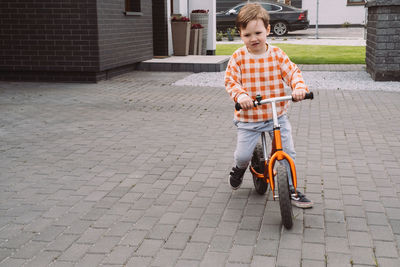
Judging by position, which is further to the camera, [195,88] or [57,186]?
[195,88]

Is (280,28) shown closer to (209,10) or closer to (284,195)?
(209,10)

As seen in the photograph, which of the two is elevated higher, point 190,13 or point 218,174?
point 190,13

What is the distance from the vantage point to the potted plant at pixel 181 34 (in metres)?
15.8

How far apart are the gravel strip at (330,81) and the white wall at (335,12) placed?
25791 millimetres

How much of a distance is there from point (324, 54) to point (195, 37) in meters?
4.53

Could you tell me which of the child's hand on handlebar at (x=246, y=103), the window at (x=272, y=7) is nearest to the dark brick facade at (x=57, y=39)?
the child's hand on handlebar at (x=246, y=103)

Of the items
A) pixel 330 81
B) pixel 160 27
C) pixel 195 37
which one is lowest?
pixel 330 81

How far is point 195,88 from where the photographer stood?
1092cm

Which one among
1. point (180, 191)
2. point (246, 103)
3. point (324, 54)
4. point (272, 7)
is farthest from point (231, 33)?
point (246, 103)

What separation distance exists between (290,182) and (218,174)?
53.0 inches

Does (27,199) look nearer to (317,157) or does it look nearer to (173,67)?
(317,157)

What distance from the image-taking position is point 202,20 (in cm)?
1675

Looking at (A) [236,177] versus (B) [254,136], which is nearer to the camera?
(B) [254,136]

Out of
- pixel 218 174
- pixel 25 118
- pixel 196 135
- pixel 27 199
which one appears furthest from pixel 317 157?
pixel 25 118
